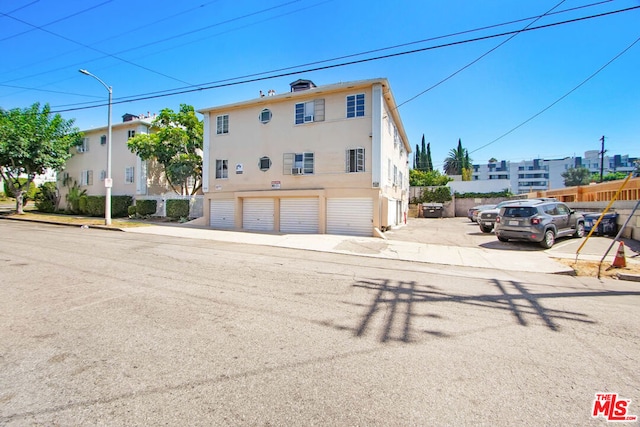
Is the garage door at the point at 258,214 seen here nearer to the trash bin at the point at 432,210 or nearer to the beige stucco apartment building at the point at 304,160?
the beige stucco apartment building at the point at 304,160

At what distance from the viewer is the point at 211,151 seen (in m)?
20.2

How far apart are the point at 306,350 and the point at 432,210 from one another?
32.6 m

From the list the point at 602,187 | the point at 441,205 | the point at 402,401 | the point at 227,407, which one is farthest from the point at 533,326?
the point at 441,205

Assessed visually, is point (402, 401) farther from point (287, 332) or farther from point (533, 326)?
point (533, 326)

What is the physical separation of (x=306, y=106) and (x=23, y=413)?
1705cm

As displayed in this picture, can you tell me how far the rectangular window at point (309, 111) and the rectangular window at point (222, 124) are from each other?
17.3 ft

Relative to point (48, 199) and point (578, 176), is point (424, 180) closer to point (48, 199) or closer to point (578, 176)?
point (48, 199)

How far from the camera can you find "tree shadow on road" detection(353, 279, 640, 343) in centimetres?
402

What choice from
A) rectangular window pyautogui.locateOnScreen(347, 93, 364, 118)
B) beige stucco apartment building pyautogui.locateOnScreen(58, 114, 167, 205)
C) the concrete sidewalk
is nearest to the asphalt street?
the concrete sidewalk

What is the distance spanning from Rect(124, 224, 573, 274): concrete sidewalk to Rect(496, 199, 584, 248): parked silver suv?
104 cm

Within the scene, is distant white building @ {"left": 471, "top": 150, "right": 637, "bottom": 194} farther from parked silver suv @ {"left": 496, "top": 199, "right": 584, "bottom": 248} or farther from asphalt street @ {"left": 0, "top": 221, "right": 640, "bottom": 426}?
asphalt street @ {"left": 0, "top": 221, "right": 640, "bottom": 426}
